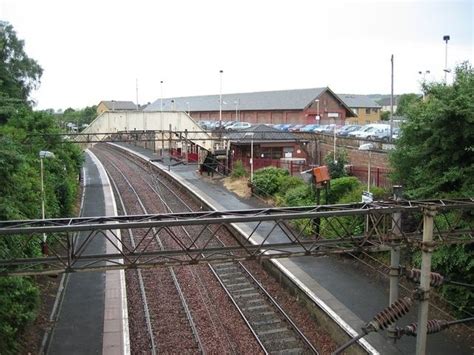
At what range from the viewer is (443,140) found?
50.4 feet

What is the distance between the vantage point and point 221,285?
17.6 m

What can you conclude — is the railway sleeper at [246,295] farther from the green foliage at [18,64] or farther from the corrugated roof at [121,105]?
the corrugated roof at [121,105]

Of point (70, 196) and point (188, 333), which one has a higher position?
point (70, 196)

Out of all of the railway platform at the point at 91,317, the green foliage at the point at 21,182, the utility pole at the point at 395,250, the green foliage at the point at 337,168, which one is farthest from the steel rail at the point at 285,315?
the green foliage at the point at 337,168

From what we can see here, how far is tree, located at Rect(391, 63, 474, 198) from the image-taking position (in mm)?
14828

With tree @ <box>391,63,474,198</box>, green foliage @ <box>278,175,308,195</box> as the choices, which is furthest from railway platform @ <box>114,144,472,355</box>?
green foliage @ <box>278,175,308,195</box>

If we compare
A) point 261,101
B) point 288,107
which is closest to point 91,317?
point 288,107

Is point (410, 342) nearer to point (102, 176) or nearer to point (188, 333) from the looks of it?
point (188, 333)

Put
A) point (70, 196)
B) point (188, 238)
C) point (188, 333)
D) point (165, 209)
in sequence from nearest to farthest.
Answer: point (188, 333) → point (188, 238) → point (70, 196) → point (165, 209)

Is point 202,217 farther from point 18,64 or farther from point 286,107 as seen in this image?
point 286,107

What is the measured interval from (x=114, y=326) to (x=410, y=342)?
25.3ft

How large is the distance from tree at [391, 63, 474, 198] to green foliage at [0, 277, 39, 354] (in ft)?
37.6

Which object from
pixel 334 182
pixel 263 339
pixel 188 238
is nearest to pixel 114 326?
pixel 263 339

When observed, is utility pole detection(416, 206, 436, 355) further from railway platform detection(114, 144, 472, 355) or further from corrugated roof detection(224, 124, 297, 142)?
corrugated roof detection(224, 124, 297, 142)
